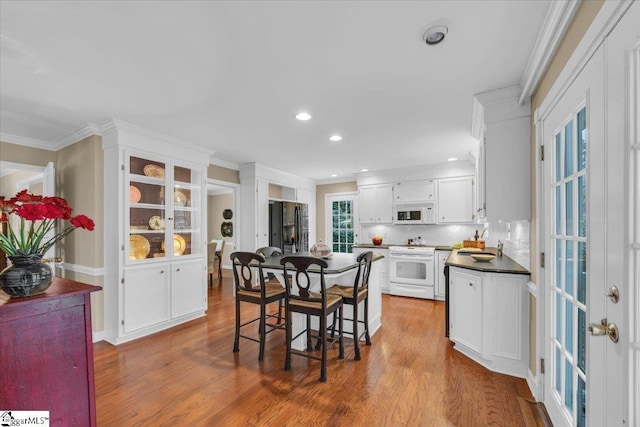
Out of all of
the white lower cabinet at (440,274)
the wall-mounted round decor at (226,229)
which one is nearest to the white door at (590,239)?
the white lower cabinet at (440,274)

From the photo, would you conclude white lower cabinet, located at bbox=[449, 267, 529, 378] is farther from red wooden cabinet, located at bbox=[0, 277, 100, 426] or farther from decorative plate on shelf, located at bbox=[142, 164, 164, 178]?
decorative plate on shelf, located at bbox=[142, 164, 164, 178]

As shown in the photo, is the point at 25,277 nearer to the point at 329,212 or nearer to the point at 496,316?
the point at 496,316

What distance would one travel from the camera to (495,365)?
7.87ft

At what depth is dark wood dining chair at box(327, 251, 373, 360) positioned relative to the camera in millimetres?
2650

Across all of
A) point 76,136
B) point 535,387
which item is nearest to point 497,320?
point 535,387

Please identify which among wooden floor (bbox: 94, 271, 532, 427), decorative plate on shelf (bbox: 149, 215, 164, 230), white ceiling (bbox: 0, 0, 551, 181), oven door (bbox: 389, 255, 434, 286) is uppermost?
white ceiling (bbox: 0, 0, 551, 181)

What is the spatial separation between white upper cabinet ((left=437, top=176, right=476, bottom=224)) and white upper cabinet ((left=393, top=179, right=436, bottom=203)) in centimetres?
16

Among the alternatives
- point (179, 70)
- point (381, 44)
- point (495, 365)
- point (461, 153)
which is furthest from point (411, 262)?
point (179, 70)

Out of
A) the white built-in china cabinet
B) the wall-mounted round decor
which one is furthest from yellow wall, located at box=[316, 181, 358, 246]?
the white built-in china cabinet

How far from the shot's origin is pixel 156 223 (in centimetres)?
350

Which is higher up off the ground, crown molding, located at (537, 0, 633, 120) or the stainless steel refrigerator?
crown molding, located at (537, 0, 633, 120)

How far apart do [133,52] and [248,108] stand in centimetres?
102

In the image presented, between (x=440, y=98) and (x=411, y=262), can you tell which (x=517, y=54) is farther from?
(x=411, y=262)

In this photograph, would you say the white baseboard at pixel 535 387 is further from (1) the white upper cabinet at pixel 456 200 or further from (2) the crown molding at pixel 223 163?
(2) the crown molding at pixel 223 163
